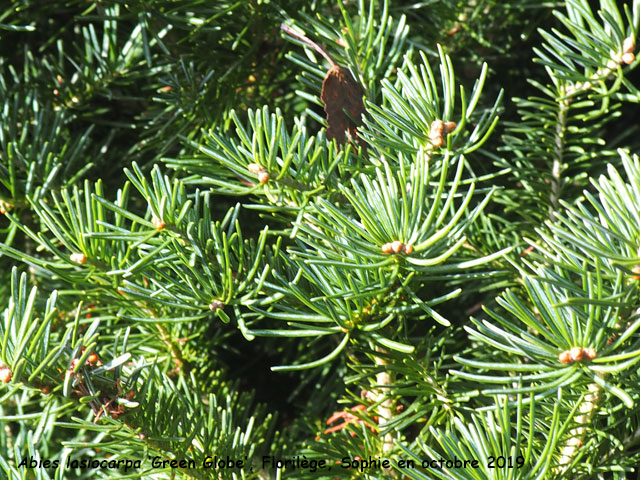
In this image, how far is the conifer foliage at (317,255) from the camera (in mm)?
364

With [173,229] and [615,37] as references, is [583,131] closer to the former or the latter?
[615,37]

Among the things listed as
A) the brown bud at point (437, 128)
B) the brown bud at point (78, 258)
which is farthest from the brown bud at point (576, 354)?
the brown bud at point (78, 258)

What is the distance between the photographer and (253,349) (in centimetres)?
73

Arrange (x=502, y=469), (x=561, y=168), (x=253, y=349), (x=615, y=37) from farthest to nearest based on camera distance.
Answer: (x=253, y=349) < (x=561, y=168) < (x=615, y=37) < (x=502, y=469)

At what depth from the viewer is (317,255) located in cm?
42

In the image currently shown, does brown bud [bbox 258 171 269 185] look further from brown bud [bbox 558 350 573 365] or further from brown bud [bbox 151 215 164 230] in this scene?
brown bud [bbox 558 350 573 365]

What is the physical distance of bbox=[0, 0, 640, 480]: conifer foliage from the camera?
36cm

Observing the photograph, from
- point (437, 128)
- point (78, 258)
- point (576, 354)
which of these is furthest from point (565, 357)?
point (78, 258)

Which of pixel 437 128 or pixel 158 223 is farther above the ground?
pixel 437 128

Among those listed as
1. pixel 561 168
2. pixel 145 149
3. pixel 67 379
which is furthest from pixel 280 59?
pixel 67 379

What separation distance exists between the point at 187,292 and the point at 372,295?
0.38 ft

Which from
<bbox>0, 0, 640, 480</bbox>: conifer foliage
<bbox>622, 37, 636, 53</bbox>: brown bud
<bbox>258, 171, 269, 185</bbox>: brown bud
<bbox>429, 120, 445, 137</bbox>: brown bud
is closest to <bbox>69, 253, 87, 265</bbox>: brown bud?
<bbox>0, 0, 640, 480</bbox>: conifer foliage

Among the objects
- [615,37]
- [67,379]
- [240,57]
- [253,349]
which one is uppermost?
[615,37]

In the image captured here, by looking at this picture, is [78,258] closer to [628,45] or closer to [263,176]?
[263,176]
